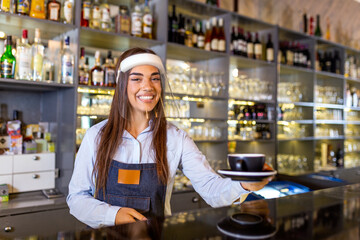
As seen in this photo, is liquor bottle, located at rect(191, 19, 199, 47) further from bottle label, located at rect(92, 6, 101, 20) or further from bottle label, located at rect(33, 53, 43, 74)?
bottle label, located at rect(33, 53, 43, 74)

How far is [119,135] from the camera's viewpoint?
1577mm

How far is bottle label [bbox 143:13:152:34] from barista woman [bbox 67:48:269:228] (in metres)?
1.33

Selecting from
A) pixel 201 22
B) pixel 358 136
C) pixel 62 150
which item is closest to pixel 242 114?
pixel 201 22

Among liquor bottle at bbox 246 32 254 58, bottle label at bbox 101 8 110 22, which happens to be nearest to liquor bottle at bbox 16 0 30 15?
bottle label at bbox 101 8 110 22

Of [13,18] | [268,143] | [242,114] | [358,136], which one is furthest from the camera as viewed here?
[358,136]

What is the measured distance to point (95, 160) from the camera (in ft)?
4.98

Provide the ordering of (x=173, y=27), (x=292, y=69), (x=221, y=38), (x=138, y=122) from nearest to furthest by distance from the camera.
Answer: (x=138, y=122), (x=173, y=27), (x=221, y=38), (x=292, y=69)

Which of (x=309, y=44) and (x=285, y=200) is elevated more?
(x=309, y=44)

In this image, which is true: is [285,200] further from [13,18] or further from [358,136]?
[358,136]

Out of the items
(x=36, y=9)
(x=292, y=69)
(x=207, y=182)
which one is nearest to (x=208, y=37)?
(x=292, y=69)

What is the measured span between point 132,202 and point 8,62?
1.40m

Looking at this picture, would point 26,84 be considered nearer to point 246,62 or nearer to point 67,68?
point 67,68

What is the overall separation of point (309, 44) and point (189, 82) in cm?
206

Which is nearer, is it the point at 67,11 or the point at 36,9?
the point at 36,9
